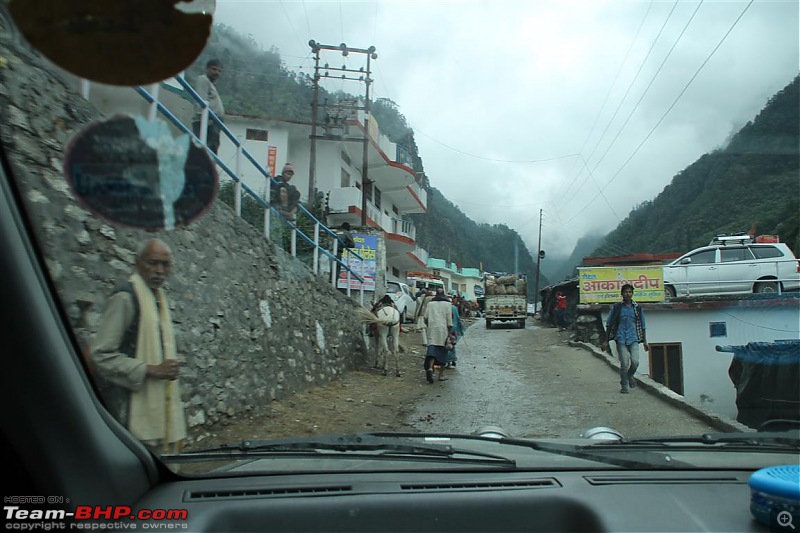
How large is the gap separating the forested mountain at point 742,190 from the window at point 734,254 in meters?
2.44

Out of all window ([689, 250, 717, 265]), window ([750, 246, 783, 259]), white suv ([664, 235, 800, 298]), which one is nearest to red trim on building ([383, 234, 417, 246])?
white suv ([664, 235, 800, 298])

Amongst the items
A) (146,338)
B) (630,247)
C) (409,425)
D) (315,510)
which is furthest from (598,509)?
(630,247)

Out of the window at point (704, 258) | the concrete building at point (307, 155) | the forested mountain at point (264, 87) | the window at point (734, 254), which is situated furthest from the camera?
the window at point (704, 258)

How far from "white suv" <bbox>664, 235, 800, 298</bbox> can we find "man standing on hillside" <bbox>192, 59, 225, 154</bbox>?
193 inches

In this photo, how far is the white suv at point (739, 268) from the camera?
7.84 meters

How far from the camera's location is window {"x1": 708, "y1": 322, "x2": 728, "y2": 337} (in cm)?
1100

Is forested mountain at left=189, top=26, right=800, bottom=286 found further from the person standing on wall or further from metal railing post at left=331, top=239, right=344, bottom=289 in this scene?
the person standing on wall

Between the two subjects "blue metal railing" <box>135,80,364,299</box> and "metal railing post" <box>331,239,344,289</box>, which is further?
"metal railing post" <box>331,239,344,289</box>

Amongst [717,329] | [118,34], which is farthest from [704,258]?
[118,34]

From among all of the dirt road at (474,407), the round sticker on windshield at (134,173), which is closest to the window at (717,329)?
the dirt road at (474,407)

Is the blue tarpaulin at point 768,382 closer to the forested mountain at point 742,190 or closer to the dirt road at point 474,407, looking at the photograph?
the dirt road at point 474,407

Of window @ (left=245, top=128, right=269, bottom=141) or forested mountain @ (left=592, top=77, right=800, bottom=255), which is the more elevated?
→ window @ (left=245, top=128, right=269, bottom=141)

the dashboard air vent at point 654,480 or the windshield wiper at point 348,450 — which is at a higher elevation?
the windshield wiper at point 348,450

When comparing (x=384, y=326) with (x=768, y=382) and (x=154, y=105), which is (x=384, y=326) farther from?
(x=154, y=105)
